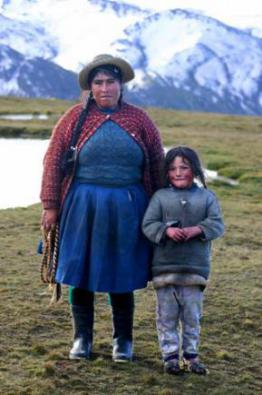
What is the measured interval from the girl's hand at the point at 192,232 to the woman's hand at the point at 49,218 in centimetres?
129

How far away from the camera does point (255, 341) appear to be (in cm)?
950

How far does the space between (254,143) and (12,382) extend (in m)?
44.3

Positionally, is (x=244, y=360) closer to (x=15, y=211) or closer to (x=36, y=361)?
(x=36, y=361)

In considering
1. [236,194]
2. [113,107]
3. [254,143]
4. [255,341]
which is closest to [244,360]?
[255,341]

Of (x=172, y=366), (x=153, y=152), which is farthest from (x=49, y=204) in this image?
(x=172, y=366)

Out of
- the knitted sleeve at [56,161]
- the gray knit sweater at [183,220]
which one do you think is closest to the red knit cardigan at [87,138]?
the knitted sleeve at [56,161]

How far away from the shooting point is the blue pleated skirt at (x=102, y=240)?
7660 mm

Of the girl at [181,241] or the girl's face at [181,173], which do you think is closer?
the girl at [181,241]

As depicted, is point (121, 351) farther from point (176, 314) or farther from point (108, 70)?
A: point (108, 70)

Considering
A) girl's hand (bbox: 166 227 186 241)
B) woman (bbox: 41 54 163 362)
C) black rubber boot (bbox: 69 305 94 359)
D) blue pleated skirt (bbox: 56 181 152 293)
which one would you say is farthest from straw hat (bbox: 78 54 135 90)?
black rubber boot (bbox: 69 305 94 359)

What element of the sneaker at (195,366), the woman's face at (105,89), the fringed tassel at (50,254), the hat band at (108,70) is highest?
the hat band at (108,70)

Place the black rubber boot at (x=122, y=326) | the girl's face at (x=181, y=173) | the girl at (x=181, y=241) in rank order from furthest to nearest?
the black rubber boot at (x=122, y=326)
the girl's face at (x=181, y=173)
the girl at (x=181, y=241)

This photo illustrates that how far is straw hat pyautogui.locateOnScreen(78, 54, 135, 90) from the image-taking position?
7713mm

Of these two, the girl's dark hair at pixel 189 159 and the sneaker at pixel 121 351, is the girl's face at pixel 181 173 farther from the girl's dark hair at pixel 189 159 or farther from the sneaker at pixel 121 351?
the sneaker at pixel 121 351
